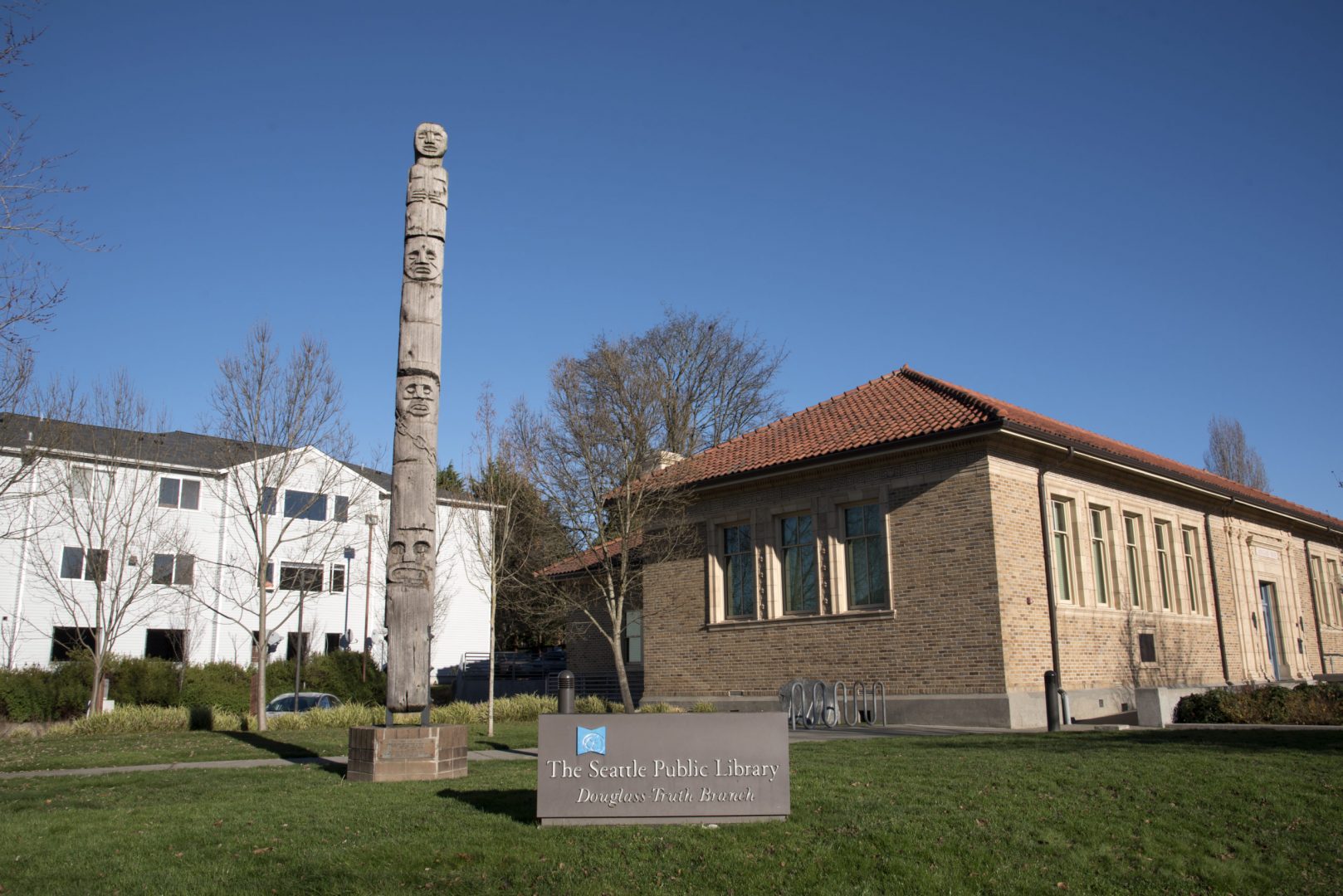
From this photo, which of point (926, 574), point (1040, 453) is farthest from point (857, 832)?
point (1040, 453)

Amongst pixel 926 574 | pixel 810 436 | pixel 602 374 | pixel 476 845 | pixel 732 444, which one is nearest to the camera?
pixel 476 845

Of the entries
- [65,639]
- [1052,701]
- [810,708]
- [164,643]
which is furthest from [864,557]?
[65,639]

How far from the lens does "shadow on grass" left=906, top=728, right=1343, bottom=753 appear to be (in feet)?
43.8

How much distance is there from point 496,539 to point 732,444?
7996 mm

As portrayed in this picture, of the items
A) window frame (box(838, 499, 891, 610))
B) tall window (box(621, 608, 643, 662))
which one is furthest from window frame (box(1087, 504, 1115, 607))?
tall window (box(621, 608, 643, 662))

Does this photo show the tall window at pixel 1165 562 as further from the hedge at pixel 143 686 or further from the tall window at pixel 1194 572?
the hedge at pixel 143 686

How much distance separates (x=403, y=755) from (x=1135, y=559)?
1973 centimetres

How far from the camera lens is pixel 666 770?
27.5 feet

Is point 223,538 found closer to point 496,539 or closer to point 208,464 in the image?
point 208,464

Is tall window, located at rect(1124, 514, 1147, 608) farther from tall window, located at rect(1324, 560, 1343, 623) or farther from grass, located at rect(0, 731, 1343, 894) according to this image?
tall window, located at rect(1324, 560, 1343, 623)

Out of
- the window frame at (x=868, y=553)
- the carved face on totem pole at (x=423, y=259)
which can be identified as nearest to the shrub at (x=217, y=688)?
the window frame at (x=868, y=553)

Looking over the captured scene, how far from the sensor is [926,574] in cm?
2136

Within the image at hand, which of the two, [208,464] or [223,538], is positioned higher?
[208,464]

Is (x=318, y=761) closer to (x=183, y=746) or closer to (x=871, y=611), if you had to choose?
(x=183, y=746)
